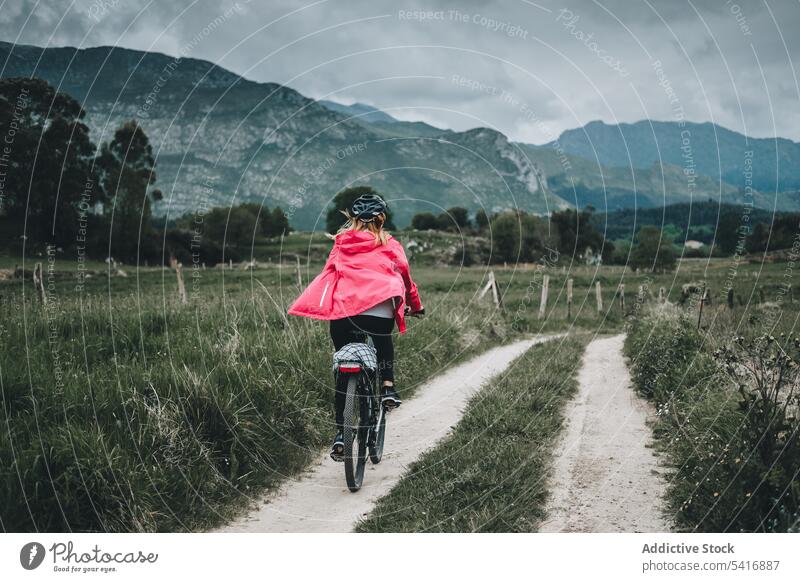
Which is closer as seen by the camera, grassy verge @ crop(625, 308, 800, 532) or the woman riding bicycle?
grassy verge @ crop(625, 308, 800, 532)

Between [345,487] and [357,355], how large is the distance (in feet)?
4.82

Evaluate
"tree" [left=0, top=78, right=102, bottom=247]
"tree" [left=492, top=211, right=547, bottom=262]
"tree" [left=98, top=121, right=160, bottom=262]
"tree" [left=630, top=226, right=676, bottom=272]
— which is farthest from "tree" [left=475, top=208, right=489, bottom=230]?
"tree" [left=630, top=226, right=676, bottom=272]

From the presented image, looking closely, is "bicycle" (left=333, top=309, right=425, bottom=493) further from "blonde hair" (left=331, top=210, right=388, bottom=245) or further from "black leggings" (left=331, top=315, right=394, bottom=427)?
"blonde hair" (left=331, top=210, right=388, bottom=245)

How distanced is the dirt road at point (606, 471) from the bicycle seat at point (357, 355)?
6.76ft

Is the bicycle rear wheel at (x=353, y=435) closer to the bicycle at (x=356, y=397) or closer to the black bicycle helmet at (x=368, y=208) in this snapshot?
the bicycle at (x=356, y=397)

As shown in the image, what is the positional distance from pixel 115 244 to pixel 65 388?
2721cm

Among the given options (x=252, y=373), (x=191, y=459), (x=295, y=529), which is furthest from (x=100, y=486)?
(x=252, y=373)

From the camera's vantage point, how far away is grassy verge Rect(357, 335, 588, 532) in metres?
4.76

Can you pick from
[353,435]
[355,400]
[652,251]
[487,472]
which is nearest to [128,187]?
[355,400]

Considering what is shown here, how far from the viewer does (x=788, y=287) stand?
593 centimetres

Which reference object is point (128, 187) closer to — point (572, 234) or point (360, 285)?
point (360, 285)

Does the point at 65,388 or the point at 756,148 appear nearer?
the point at 756,148

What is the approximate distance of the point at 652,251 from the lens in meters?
50.1
